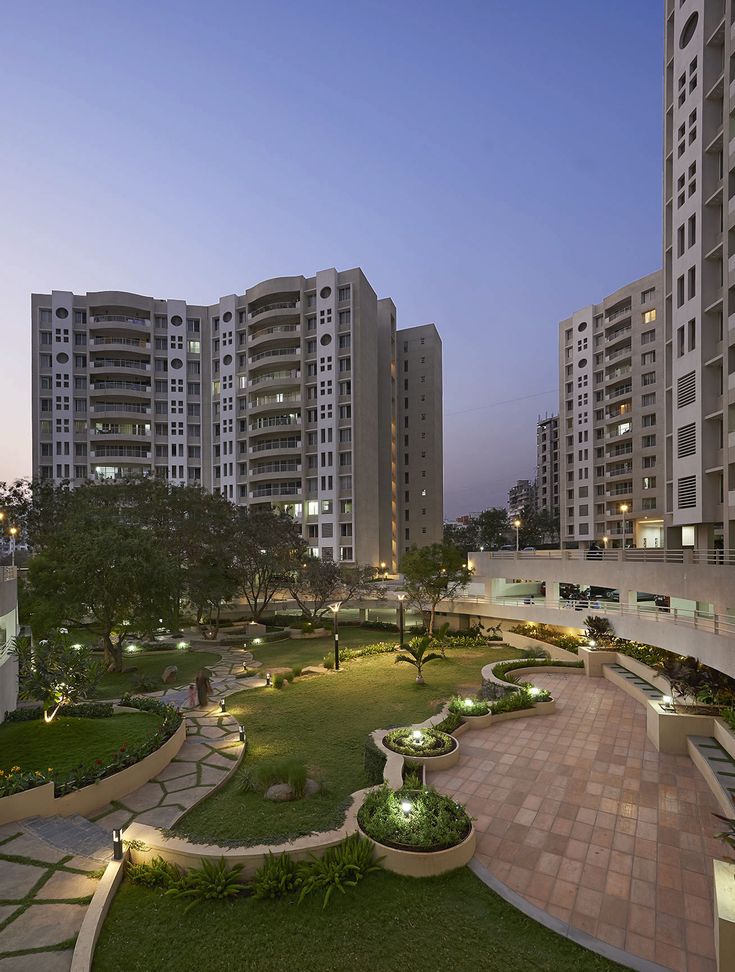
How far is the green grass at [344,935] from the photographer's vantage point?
6.41 m

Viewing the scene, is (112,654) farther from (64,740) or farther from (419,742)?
(419,742)

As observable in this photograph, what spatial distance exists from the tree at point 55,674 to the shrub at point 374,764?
25.5ft

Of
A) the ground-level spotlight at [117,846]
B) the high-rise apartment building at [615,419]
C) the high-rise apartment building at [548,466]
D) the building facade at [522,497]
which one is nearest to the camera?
the ground-level spotlight at [117,846]

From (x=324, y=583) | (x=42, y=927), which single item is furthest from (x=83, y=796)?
(x=324, y=583)

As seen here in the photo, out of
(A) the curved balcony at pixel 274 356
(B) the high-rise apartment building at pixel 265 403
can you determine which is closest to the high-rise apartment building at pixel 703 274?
(B) the high-rise apartment building at pixel 265 403

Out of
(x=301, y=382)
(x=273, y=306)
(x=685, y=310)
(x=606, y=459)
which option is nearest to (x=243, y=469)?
(x=301, y=382)

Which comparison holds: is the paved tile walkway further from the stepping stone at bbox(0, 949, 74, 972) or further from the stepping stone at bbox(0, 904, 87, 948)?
the stepping stone at bbox(0, 904, 87, 948)

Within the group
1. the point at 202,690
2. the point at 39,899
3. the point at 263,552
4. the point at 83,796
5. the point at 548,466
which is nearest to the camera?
the point at 39,899

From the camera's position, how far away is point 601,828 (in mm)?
9609

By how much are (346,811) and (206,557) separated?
25.0 metres

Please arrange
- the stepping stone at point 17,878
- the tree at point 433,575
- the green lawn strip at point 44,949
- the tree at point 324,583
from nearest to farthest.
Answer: the green lawn strip at point 44,949, the stepping stone at point 17,878, the tree at point 433,575, the tree at point 324,583

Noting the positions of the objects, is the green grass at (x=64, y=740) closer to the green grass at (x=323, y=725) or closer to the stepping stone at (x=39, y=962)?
the green grass at (x=323, y=725)

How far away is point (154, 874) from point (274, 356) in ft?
165

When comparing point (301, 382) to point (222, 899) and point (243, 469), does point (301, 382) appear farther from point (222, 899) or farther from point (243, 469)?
point (222, 899)
